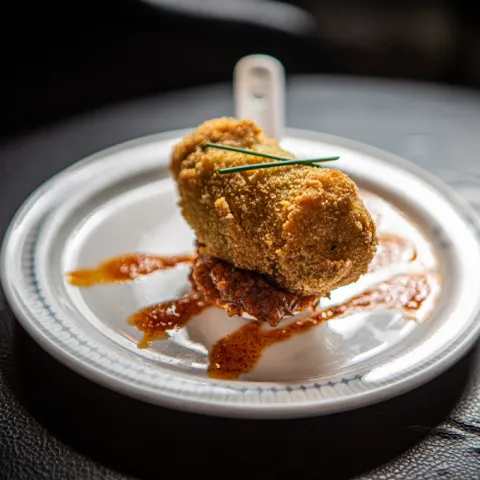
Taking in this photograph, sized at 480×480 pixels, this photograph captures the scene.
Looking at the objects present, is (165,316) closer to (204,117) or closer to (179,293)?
(179,293)

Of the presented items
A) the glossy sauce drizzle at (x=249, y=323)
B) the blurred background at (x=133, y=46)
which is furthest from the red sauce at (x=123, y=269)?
the blurred background at (x=133, y=46)

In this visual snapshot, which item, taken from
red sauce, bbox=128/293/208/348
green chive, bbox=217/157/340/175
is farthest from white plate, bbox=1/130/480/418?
green chive, bbox=217/157/340/175

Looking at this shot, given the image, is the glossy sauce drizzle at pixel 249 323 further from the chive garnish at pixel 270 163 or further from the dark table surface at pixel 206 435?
the chive garnish at pixel 270 163

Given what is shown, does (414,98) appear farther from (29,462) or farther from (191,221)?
(29,462)

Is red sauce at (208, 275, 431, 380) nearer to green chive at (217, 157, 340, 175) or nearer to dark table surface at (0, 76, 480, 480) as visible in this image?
dark table surface at (0, 76, 480, 480)

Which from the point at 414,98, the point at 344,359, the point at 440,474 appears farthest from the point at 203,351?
the point at 414,98

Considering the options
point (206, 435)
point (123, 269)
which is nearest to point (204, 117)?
point (123, 269)
